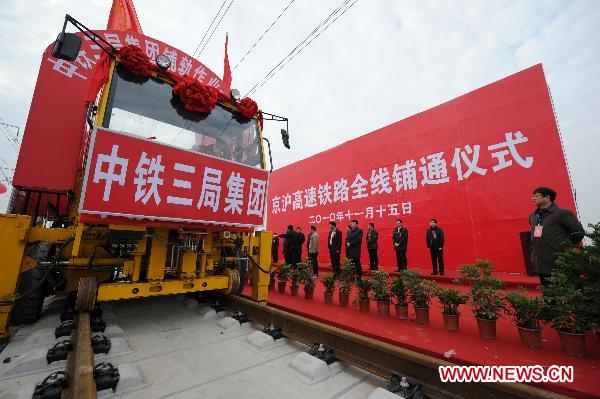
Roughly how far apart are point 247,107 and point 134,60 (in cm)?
153

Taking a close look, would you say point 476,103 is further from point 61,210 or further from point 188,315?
point 61,210

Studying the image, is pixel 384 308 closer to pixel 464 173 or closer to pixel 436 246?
pixel 436 246

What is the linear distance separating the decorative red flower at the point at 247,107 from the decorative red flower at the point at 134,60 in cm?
129

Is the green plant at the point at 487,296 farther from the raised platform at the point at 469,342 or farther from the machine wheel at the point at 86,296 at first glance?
the machine wheel at the point at 86,296

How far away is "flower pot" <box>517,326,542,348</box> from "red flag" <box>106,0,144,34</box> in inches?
301

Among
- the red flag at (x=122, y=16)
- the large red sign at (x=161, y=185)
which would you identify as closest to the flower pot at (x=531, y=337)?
the large red sign at (x=161, y=185)

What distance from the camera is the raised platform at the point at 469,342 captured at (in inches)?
76.7

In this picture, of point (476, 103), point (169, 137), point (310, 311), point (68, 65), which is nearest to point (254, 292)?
point (310, 311)

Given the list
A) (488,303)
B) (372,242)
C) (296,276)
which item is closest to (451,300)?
(488,303)

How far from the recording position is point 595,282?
229 cm

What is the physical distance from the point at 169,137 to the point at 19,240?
1.89 metres

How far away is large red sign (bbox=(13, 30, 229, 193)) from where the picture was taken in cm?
361

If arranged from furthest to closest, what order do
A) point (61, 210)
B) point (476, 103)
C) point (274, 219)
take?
point (274, 219), point (476, 103), point (61, 210)

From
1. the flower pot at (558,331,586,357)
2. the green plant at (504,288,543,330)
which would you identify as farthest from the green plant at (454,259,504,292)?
the flower pot at (558,331,586,357)
